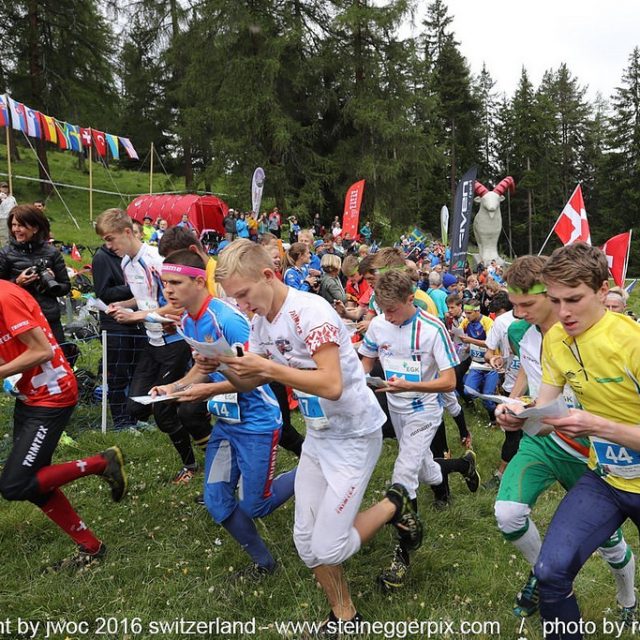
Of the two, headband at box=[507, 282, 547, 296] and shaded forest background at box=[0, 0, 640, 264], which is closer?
headband at box=[507, 282, 547, 296]

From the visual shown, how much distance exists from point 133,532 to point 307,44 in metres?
32.9

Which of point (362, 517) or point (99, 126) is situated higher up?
point (99, 126)

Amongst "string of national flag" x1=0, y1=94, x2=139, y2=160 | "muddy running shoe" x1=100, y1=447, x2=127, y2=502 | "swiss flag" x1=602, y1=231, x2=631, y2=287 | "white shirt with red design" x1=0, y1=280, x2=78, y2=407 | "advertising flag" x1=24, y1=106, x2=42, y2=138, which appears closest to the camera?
"white shirt with red design" x1=0, y1=280, x2=78, y2=407

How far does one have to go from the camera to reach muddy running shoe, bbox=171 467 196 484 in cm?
477

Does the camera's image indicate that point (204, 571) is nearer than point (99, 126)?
Yes

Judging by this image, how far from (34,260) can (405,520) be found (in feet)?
13.3

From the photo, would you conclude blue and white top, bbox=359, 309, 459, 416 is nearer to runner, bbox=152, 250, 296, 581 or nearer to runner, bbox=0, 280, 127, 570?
runner, bbox=152, 250, 296, 581

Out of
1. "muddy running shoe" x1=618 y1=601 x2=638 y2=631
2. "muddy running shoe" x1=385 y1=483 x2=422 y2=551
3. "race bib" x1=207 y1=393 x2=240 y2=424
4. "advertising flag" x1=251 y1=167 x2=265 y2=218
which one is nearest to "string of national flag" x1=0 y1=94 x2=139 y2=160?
"advertising flag" x1=251 y1=167 x2=265 y2=218

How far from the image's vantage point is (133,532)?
13.0 ft

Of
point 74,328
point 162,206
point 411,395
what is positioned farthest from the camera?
point 162,206

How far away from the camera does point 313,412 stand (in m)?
2.80

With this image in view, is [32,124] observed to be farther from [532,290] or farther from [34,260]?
[532,290]

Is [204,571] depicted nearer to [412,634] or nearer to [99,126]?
[412,634]

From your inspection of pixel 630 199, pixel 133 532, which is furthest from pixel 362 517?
pixel 630 199
